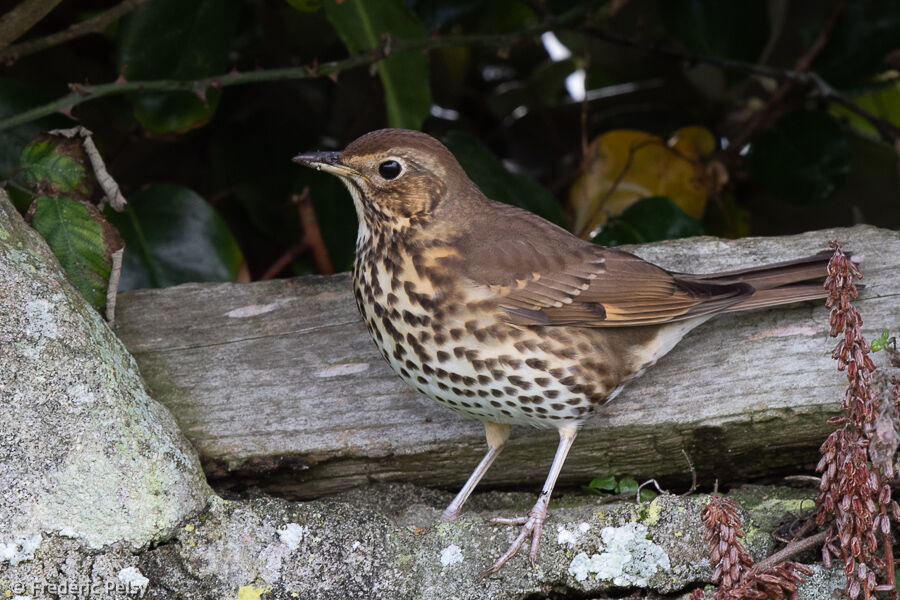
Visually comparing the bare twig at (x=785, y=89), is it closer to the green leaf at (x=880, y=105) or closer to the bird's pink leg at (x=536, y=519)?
the green leaf at (x=880, y=105)

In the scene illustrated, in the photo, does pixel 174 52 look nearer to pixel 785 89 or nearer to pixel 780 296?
pixel 780 296

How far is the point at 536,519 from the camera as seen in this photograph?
104 inches

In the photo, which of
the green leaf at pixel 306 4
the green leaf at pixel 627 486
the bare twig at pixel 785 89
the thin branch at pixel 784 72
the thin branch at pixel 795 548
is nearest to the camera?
the thin branch at pixel 795 548

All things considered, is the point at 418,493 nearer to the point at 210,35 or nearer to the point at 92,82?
the point at 210,35

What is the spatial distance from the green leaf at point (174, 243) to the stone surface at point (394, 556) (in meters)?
1.25

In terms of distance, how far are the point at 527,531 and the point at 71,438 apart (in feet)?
3.97

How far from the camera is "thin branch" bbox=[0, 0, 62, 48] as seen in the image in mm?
3175

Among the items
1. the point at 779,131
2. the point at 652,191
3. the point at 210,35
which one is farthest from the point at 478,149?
the point at 779,131

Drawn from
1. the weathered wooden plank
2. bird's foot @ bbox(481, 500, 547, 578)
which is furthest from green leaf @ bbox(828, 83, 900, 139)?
bird's foot @ bbox(481, 500, 547, 578)

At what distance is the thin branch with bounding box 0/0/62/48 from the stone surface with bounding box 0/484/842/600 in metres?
1.71

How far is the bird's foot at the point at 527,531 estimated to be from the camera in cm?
257

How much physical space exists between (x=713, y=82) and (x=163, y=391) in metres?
2.94

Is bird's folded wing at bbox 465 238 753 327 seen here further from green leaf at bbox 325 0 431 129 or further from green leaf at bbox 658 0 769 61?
green leaf at bbox 658 0 769 61

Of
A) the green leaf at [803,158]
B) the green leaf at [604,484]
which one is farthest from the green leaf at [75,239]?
the green leaf at [803,158]
